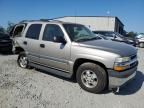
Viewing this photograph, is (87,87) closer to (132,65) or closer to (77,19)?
(132,65)

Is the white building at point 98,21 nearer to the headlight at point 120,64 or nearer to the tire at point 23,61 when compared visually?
the tire at point 23,61

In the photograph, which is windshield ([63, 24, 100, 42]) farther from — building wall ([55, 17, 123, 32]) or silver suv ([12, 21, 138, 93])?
building wall ([55, 17, 123, 32])

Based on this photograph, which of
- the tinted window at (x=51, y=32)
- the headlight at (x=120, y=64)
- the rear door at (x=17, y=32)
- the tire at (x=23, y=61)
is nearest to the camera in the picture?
the headlight at (x=120, y=64)

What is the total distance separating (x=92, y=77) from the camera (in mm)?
4793

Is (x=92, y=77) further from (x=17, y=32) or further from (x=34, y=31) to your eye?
(x=17, y=32)

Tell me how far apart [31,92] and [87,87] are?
4.95ft

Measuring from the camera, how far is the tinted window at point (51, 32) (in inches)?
217

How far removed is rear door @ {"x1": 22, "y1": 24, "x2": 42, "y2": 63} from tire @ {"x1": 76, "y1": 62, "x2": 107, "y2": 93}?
1944 mm

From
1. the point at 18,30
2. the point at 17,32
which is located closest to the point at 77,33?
the point at 18,30

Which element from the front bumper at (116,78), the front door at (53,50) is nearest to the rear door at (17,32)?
the front door at (53,50)

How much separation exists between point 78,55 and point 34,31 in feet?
7.44

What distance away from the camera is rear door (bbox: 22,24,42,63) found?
616 centimetres

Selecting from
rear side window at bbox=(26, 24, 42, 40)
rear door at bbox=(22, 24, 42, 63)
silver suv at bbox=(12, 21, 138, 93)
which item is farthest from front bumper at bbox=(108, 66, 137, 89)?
rear side window at bbox=(26, 24, 42, 40)

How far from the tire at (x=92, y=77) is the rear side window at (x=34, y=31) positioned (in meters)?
2.16
